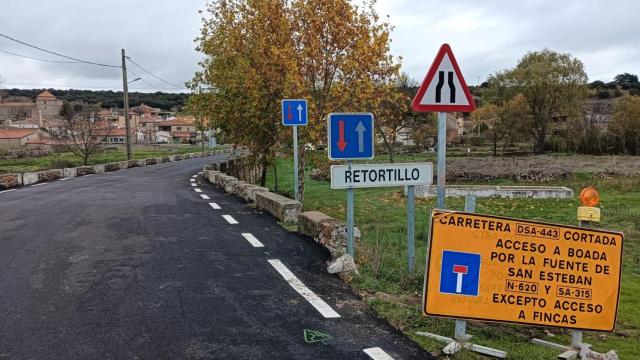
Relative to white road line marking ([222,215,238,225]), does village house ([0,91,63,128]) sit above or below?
above

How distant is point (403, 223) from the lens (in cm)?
1255

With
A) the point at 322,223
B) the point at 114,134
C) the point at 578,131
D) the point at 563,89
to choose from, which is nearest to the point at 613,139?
the point at 578,131

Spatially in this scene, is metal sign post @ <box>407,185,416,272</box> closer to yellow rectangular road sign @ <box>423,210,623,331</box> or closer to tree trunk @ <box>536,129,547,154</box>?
yellow rectangular road sign @ <box>423,210,623,331</box>

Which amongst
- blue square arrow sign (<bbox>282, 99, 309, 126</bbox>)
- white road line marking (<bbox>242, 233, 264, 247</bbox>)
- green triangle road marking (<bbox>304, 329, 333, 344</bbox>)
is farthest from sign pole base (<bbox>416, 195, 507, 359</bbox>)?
blue square arrow sign (<bbox>282, 99, 309, 126</bbox>)

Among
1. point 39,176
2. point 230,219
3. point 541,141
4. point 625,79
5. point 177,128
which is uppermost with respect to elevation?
point 625,79

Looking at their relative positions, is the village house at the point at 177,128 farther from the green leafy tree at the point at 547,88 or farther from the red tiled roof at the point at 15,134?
the green leafy tree at the point at 547,88

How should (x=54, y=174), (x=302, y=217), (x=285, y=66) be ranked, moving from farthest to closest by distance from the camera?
(x=54, y=174) → (x=285, y=66) → (x=302, y=217)

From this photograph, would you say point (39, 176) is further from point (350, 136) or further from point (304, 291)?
point (304, 291)

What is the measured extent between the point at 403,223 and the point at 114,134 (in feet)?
332

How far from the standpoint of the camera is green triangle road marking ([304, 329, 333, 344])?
4.12 m

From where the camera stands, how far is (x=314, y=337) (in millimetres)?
4176

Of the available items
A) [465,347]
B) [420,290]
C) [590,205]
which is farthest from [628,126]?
[465,347]

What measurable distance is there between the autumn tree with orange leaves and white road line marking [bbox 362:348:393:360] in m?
9.77

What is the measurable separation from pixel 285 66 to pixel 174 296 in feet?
33.8
